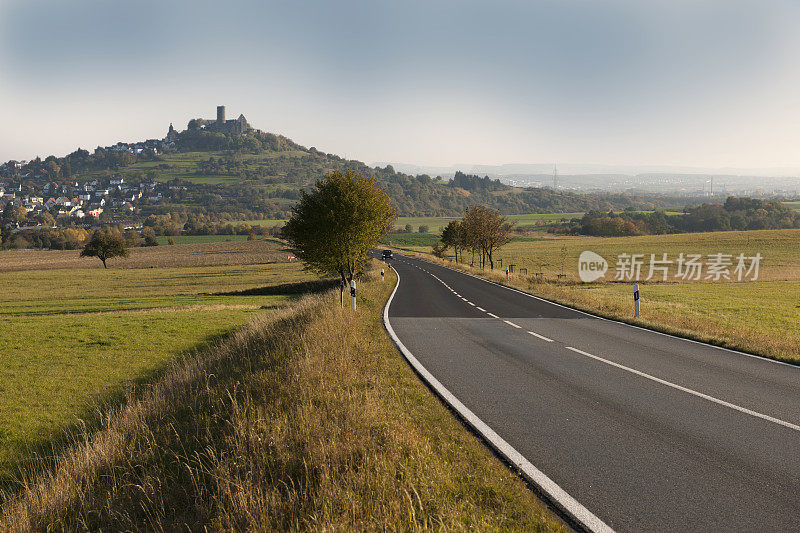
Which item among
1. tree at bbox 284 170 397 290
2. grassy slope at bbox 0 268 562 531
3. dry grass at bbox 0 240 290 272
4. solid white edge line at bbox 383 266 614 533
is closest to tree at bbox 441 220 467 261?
dry grass at bbox 0 240 290 272

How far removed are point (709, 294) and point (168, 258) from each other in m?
87.2

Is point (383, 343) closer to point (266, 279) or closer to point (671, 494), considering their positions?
point (671, 494)

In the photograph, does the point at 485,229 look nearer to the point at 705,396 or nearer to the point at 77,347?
the point at 77,347

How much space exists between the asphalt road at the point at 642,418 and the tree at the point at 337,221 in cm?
951

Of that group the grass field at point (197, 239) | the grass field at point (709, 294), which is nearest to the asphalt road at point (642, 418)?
the grass field at point (709, 294)

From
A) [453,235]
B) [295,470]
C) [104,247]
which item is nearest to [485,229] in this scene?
[453,235]

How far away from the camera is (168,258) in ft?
287

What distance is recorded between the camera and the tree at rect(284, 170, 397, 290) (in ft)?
68.2

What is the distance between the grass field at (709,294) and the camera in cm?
1287

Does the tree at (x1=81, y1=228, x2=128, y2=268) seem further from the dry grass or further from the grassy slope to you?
the grassy slope

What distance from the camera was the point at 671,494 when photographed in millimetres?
4047

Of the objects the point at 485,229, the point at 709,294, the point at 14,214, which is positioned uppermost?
the point at 14,214

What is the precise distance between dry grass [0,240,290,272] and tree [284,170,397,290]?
62678 mm

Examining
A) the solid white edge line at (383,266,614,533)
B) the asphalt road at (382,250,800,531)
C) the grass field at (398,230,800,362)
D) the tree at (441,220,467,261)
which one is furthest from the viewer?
the tree at (441,220,467,261)
